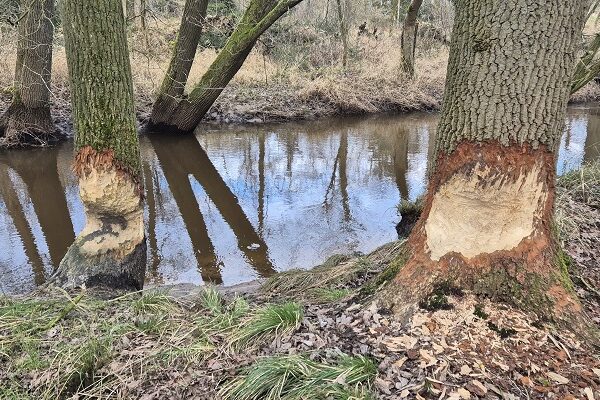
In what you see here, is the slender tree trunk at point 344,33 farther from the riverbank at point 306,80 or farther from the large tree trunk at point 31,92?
the large tree trunk at point 31,92

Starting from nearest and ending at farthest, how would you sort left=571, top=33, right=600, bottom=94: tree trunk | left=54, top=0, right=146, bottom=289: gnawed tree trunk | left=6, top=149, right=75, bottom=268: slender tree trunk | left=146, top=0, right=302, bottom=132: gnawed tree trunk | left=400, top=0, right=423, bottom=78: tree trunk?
left=54, top=0, right=146, bottom=289: gnawed tree trunk
left=571, top=33, right=600, bottom=94: tree trunk
left=6, top=149, right=75, bottom=268: slender tree trunk
left=146, top=0, right=302, bottom=132: gnawed tree trunk
left=400, top=0, right=423, bottom=78: tree trunk

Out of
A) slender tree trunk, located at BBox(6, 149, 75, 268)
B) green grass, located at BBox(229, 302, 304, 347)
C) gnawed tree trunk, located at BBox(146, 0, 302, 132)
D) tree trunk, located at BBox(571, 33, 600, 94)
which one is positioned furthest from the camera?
gnawed tree trunk, located at BBox(146, 0, 302, 132)

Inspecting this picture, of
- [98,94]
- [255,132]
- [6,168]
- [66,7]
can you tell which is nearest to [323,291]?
[98,94]

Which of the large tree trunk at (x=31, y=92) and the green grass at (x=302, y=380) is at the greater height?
the large tree trunk at (x=31, y=92)

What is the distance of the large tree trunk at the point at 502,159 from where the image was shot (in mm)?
2604

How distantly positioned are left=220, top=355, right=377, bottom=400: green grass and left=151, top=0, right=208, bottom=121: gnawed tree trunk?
8960 mm

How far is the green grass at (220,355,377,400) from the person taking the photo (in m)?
2.40

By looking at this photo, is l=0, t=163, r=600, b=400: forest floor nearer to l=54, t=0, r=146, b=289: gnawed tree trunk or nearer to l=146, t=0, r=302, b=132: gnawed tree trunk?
l=54, t=0, r=146, b=289: gnawed tree trunk

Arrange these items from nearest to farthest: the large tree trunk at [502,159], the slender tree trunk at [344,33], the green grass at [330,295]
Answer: the large tree trunk at [502,159]
the green grass at [330,295]
the slender tree trunk at [344,33]

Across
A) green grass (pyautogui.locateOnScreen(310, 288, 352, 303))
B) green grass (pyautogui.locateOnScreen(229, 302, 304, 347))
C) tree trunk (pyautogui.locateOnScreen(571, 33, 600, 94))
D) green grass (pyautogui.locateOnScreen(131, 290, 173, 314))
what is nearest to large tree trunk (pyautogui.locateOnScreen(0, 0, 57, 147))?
green grass (pyautogui.locateOnScreen(131, 290, 173, 314))

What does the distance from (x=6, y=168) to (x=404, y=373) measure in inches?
416

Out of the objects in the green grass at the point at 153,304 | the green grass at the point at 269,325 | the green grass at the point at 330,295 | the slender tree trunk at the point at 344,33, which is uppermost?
the slender tree trunk at the point at 344,33

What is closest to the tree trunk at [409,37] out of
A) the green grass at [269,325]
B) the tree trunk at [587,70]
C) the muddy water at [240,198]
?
the muddy water at [240,198]

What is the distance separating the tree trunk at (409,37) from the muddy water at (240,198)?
4.33 meters
